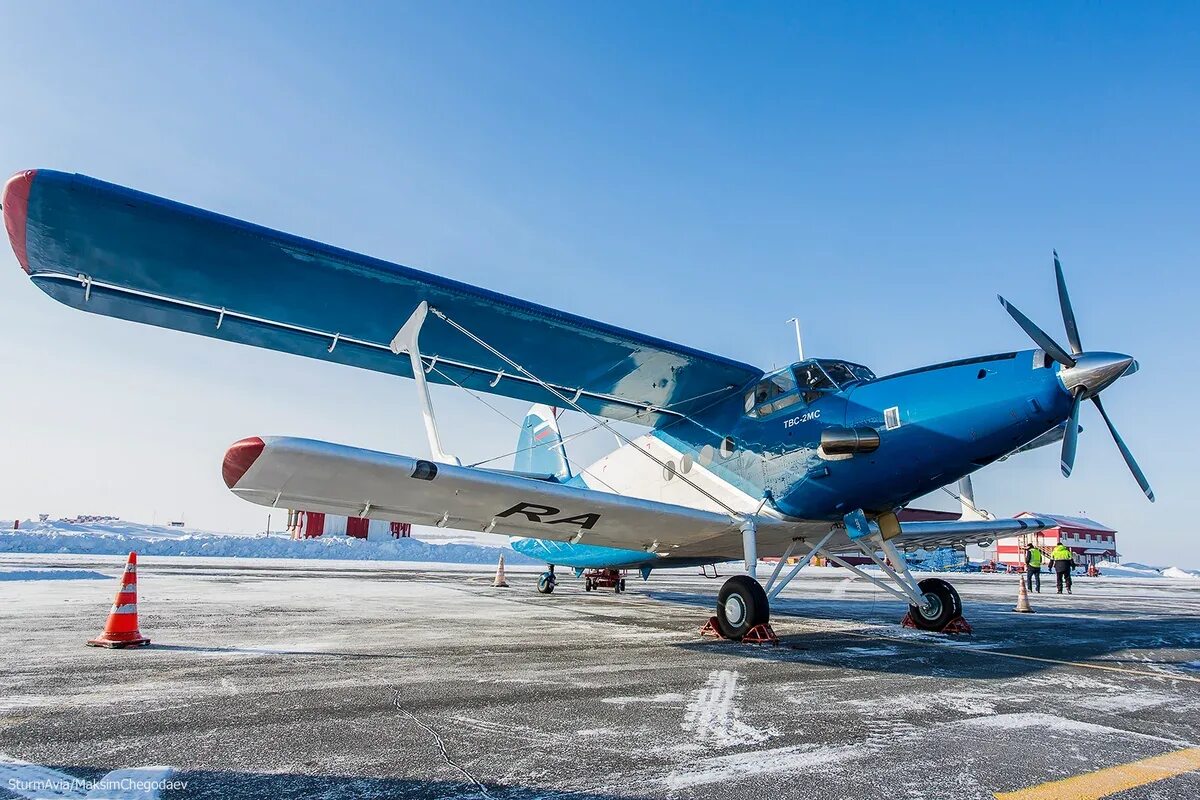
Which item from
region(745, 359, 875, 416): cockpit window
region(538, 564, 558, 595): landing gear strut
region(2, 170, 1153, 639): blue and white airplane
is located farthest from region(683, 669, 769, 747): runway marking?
region(538, 564, 558, 595): landing gear strut

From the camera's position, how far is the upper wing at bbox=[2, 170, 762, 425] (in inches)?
243

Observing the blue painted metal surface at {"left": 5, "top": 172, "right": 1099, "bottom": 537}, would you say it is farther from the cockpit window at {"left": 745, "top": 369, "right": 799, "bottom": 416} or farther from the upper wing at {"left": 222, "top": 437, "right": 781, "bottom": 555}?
the upper wing at {"left": 222, "top": 437, "right": 781, "bottom": 555}

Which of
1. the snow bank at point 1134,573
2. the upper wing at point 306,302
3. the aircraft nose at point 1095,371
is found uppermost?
the upper wing at point 306,302

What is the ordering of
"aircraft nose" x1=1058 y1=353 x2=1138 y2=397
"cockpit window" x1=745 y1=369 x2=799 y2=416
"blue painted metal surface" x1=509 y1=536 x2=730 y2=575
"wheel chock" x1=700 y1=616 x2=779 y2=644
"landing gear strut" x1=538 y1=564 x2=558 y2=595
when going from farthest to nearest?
"landing gear strut" x1=538 y1=564 x2=558 y2=595, "blue painted metal surface" x1=509 y1=536 x2=730 y2=575, "cockpit window" x1=745 y1=369 x2=799 y2=416, "wheel chock" x1=700 y1=616 x2=779 y2=644, "aircraft nose" x1=1058 y1=353 x2=1138 y2=397

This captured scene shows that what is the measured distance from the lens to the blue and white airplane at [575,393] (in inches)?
240

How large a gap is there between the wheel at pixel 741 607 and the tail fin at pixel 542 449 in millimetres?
7544

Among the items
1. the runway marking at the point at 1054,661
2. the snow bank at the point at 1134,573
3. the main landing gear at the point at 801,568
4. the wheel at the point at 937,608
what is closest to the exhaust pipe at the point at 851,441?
the main landing gear at the point at 801,568

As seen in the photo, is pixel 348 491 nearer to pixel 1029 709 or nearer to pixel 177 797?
pixel 177 797

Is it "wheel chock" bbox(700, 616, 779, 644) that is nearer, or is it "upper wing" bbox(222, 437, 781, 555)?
"upper wing" bbox(222, 437, 781, 555)

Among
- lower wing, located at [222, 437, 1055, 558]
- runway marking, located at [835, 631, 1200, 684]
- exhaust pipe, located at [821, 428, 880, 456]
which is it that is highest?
exhaust pipe, located at [821, 428, 880, 456]

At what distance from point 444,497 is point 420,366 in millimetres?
1597

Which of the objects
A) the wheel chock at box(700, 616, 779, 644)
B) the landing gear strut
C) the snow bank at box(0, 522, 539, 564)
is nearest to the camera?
the wheel chock at box(700, 616, 779, 644)

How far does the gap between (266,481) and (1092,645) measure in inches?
361

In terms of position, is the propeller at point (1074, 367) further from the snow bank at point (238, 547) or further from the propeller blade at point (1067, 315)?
the snow bank at point (238, 547)
